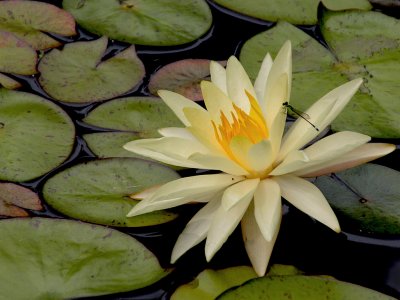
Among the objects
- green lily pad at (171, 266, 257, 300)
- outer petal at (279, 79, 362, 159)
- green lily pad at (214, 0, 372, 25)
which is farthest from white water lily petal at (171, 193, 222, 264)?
green lily pad at (214, 0, 372, 25)

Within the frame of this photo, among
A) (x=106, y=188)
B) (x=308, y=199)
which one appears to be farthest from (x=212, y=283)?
(x=106, y=188)

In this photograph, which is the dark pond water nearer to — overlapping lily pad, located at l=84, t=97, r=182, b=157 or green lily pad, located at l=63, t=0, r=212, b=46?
overlapping lily pad, located at l=84, t=97, r=182, b=157

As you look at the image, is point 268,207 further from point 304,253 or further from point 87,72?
point 87,72

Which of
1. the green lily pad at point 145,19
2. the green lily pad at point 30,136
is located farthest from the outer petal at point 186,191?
the green lily pad at point 145,19

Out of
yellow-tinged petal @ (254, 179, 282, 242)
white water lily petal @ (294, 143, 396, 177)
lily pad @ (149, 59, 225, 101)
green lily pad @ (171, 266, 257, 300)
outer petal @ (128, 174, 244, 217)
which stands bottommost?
green lily pad @ (171, 266, 257, 300)

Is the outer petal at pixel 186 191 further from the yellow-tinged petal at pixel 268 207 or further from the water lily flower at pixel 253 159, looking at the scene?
the yellow-tinged petal at pixel 268 207

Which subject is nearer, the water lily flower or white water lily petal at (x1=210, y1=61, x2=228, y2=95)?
the water lily flower

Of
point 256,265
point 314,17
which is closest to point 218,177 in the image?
point 256,265

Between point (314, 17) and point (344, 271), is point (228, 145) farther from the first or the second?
point (314, 17)

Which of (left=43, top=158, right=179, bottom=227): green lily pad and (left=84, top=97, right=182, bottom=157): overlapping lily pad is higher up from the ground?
(left=84, top=97, right=182, bottom=157): overlapping lily pad
